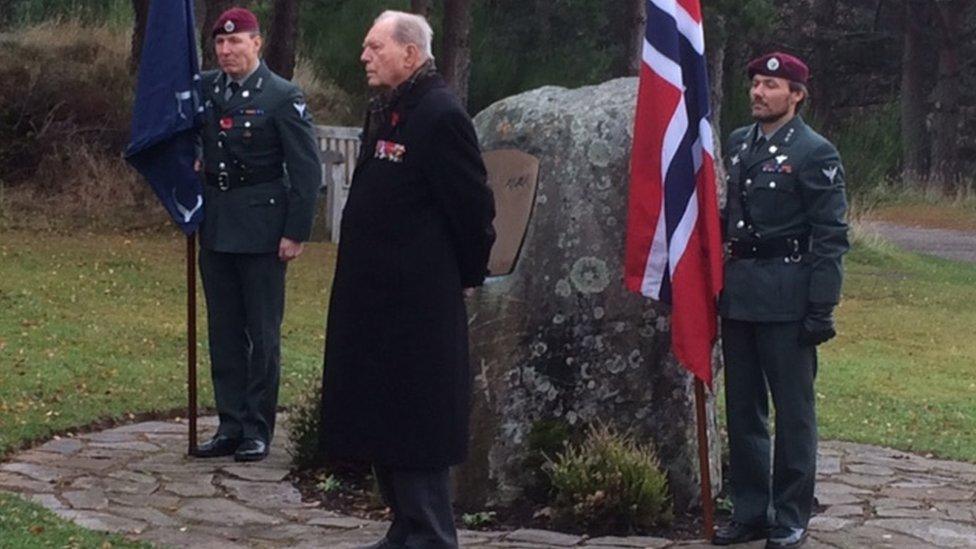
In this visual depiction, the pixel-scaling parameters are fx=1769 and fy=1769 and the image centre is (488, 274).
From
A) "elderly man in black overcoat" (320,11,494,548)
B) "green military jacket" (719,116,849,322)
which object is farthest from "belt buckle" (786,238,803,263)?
"elderly man in black overcoat" (320,11,494,548)

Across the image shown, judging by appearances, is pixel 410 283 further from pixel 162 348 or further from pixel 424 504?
pixel 162 348

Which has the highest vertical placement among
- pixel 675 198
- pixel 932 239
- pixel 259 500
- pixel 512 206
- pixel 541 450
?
pixel 675 198

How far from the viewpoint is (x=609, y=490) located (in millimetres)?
6914

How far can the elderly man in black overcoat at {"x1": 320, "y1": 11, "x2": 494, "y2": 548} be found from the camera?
19.0ft

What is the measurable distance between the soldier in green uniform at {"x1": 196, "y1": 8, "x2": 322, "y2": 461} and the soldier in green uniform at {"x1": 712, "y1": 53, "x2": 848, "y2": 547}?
2.17m

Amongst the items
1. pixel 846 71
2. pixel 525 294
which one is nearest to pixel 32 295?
pixel 525 294

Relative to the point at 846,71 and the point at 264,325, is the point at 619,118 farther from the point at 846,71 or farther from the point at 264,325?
the point at 846,71

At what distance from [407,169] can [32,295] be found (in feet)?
28.8

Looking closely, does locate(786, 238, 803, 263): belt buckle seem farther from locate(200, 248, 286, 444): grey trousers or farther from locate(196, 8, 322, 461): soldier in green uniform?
locate(200, 248, 286, 444): grey trousers

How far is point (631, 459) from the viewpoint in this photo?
6.93m

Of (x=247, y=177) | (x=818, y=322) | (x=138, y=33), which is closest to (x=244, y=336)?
(x=247, y=177)

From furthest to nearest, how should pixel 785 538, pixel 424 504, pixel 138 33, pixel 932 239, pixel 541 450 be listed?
1. pixel 932 239
2. pixel 138 33
3. pixel 541 450
4. pixel 785 538
5. pixel 424 504

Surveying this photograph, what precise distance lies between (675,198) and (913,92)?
37.5m

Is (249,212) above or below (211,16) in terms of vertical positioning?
below
